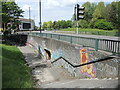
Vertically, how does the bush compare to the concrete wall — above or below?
above

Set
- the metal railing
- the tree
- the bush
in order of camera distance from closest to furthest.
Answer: the metal railing → the tree → the bush

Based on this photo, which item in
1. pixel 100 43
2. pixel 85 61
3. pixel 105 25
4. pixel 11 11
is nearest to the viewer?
pixel 100 43

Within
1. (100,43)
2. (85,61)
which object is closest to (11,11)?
(85,61)

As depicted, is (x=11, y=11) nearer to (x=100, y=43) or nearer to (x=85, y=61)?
(x=85, y=61)

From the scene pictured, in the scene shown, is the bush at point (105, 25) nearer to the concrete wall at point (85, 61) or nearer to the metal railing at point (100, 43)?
the concrete wall at point (85, 61)

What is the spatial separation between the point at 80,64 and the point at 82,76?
94 centimetres

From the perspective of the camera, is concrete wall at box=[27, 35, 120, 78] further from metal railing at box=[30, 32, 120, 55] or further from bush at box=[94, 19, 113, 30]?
bush at box=[94, 19, 113, 30]

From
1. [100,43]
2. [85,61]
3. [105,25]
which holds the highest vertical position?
[105,25]

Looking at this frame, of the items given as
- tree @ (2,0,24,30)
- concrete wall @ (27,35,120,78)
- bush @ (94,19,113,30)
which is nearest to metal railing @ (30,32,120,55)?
concrete wall @ (27,35,120,78)

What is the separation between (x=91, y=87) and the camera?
6633 millimetres

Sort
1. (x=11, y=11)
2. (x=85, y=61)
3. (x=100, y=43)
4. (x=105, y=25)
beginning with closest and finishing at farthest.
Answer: (x=100, y=43)
(x=85, y=61)
(x=11, y=11)
(x=105, y=25)

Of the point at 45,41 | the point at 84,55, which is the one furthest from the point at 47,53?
the point at 84,55

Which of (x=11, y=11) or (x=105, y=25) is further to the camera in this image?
(x=105, y=25)

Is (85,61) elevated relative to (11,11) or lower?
lower
